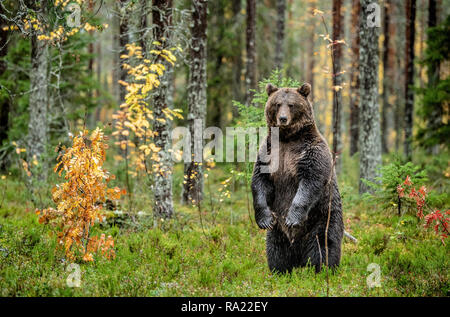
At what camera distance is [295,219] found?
5102 mm

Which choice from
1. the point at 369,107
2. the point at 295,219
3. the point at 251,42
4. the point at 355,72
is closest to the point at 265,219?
the point at 295,219

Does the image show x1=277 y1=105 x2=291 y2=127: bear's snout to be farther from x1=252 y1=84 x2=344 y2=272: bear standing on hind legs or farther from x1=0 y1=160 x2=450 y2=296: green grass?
x1=0 y1=160 x2=450 y2=296: green grass

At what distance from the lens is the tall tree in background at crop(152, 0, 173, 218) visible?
319 inches

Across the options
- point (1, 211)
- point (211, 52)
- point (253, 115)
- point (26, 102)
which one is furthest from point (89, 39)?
point (253, 115)

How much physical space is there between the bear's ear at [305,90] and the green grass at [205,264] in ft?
8.25

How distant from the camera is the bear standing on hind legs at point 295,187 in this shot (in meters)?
5.23

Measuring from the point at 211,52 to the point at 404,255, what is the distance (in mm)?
13706

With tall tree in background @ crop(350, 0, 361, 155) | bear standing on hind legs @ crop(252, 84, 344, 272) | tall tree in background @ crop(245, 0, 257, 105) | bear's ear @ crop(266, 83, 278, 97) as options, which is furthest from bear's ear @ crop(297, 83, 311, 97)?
tall tree in background @ crop(350, 0, 361, 155)

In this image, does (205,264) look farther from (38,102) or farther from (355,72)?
(355,72)

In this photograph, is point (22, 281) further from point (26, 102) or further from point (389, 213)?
point (26, 102)

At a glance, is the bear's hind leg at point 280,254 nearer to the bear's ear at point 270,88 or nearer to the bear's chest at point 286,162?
the bear's chest at point 286,162

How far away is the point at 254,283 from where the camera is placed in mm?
5207

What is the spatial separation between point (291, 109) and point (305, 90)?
0.40 m

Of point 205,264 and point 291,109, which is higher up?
point 291,109
